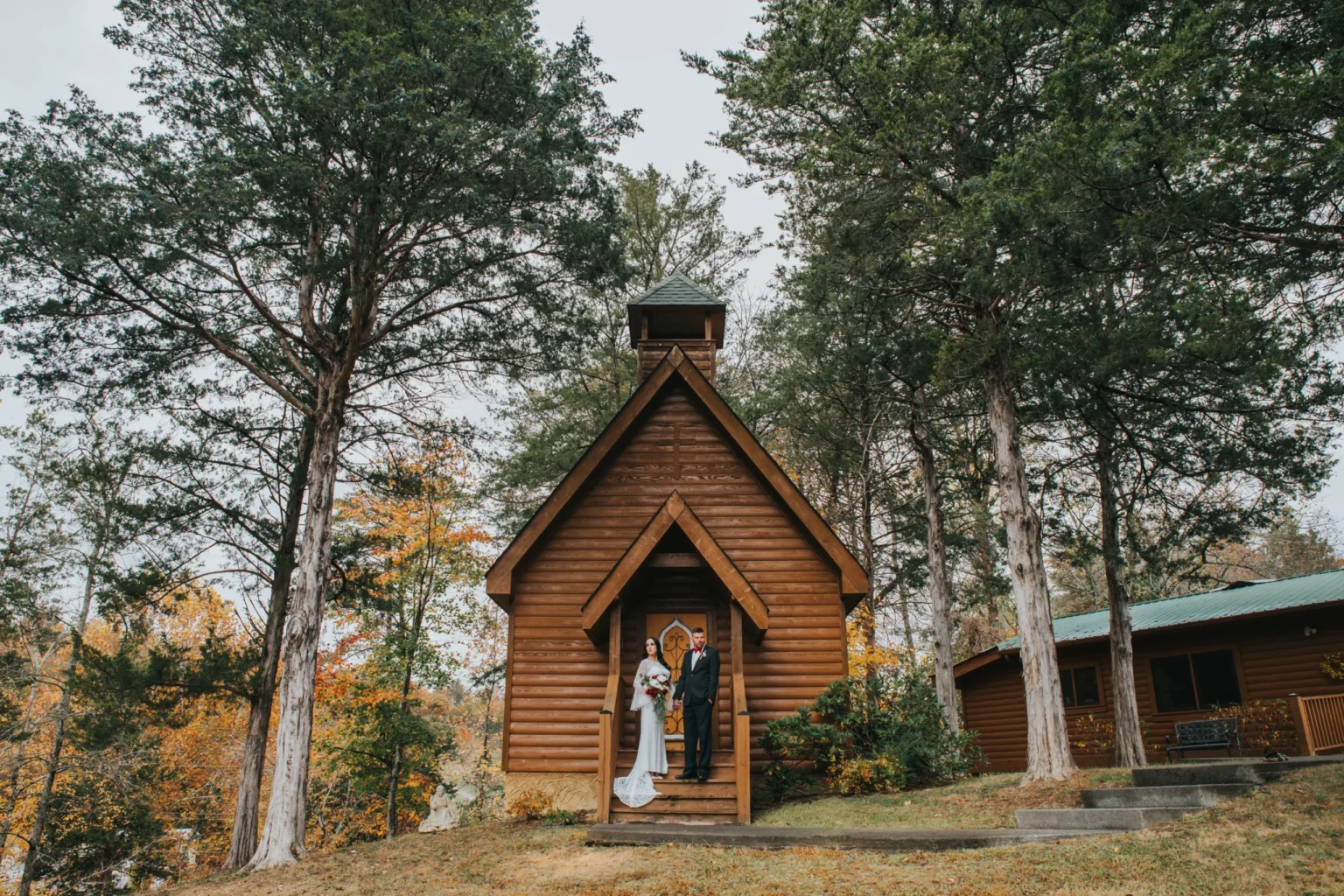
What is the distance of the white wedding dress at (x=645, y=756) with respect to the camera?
1048 centimetres

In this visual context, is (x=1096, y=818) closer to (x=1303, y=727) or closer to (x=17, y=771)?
(x=1303, y=727)

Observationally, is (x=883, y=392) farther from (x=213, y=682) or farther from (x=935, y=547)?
(x=213, y=682)

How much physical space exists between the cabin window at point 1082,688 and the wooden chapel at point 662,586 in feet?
37.1

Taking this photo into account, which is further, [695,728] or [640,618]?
[640,618]

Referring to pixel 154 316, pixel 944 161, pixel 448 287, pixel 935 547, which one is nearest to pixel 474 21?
pixel 448 287

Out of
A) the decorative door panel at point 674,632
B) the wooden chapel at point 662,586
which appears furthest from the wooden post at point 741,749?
the decorative door panel at point 674,632

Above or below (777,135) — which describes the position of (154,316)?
below

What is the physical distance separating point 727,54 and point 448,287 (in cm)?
622

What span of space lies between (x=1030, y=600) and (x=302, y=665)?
34.5ft

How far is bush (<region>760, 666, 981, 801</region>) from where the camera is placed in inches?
455

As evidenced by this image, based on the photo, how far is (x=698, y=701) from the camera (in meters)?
10.7

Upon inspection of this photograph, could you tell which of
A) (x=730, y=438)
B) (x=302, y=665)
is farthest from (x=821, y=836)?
(x=302, y=665)

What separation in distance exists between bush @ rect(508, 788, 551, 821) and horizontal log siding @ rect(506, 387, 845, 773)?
42 centimetres

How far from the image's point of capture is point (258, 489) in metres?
15.7
